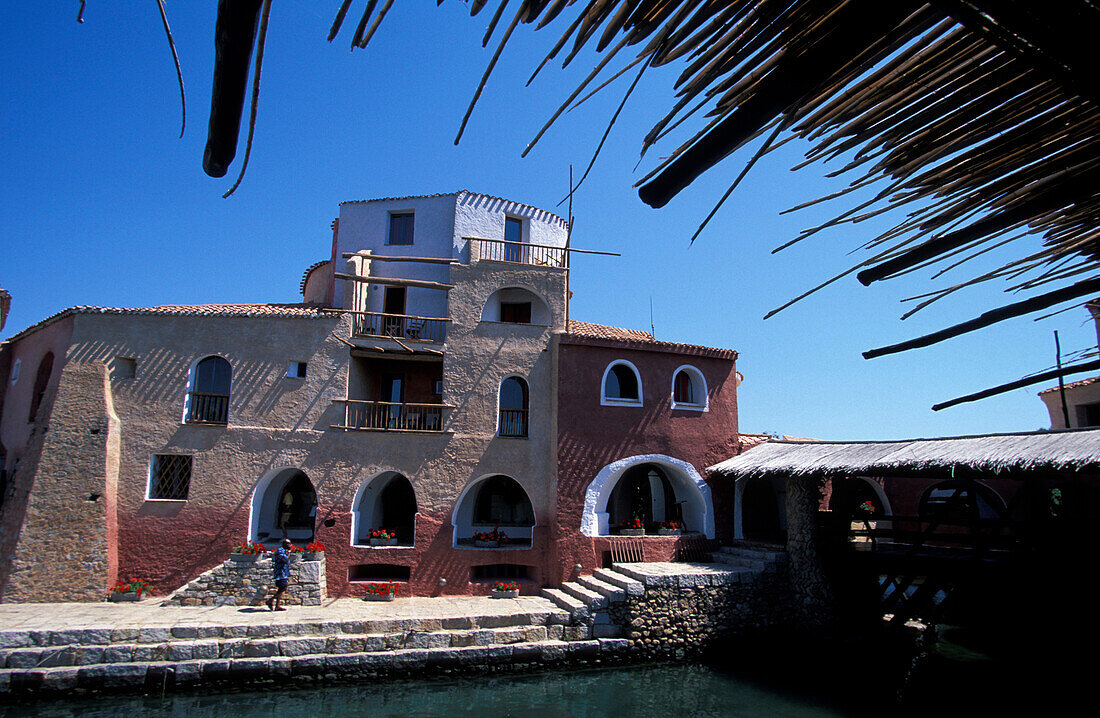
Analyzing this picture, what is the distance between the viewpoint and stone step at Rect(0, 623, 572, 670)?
12.1 meters

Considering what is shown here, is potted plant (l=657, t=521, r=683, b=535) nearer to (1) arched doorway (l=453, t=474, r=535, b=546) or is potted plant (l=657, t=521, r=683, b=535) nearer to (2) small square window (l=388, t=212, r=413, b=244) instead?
(1) arched doorway (l=453, t=474, r=535, b=546)

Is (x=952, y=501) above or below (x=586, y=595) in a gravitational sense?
above

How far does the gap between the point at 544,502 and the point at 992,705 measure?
421 inches

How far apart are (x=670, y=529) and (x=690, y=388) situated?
4350 millimetres

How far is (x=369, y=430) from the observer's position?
1738cm

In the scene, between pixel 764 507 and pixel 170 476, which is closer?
pixel 170 476

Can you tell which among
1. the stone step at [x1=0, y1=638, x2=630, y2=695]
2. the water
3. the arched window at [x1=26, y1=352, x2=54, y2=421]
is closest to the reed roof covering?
the water

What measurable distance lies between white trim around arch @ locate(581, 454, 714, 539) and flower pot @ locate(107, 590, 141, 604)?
36.6 ft

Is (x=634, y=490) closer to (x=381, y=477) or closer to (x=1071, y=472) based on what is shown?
(x=381, y=477)

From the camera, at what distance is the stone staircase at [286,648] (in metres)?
12.1

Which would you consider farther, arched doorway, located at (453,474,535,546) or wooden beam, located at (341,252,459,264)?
arched doorway, located at (453,474,535,546)

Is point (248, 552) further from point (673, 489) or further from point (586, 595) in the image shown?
point (673, 489)

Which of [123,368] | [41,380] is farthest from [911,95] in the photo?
[41,380]

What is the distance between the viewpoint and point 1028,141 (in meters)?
1.71
